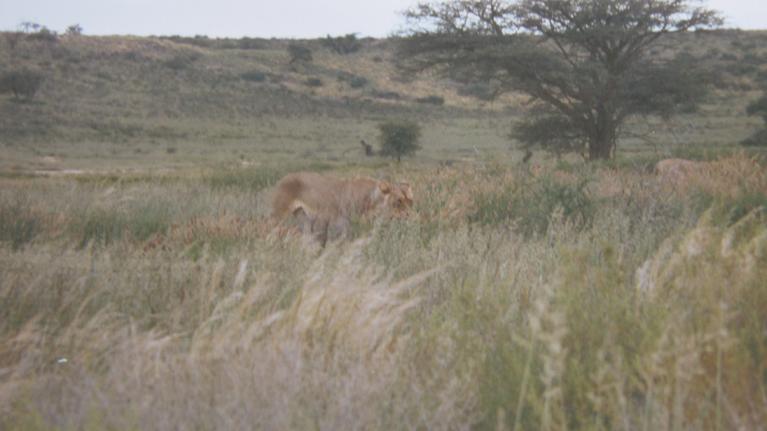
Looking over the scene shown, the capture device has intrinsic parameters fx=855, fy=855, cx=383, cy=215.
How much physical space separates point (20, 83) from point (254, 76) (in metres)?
20.1

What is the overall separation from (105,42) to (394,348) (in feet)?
239

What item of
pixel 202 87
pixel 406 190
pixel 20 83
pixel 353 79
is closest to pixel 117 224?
pixel 406 190

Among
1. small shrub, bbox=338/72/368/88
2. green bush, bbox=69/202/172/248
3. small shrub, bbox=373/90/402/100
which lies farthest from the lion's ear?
small shrub, bbox=338/72/368/88

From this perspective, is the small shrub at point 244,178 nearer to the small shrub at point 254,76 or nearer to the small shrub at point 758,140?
the small shrub at point 758,140

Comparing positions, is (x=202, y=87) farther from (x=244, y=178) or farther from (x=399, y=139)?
(x=244, y=178)

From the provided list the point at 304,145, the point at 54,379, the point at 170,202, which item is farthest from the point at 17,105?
the point at 54,379

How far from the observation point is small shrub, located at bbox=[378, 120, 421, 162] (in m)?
37.8

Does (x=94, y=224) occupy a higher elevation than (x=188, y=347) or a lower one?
lower

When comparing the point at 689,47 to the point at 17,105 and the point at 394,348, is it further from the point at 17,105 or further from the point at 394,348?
the point at 394,348

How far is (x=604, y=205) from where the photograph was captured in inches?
358

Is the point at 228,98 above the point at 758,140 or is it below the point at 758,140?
below

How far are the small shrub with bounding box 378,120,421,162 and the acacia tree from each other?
43.6 ft

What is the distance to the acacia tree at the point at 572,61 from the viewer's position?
2180cm

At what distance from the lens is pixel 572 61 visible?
74.5ft
